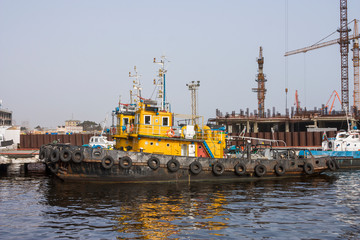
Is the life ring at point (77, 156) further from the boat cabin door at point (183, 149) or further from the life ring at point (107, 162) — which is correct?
the boat cabin door at point (183, 149)

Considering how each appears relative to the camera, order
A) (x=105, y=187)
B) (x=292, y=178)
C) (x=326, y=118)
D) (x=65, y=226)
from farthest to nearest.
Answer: (x=326, y=118), (x=292, y=178), (x=105, y=187), (x=65, y=226)

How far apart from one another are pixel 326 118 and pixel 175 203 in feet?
149

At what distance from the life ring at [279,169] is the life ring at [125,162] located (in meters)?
8.83

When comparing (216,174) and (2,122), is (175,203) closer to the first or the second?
(216,174)

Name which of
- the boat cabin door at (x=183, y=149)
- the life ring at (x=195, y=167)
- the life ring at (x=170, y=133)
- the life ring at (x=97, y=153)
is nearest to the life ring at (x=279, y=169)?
the life ring at (x=195, y=167)

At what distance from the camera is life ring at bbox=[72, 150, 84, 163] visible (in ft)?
59.8

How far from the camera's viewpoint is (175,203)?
47.9 feet

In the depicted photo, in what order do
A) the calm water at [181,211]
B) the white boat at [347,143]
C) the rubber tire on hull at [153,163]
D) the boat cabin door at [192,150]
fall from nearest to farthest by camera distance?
the calm water at [181,211]
the rubber tire on hull at [153,163]
the boat cabin door at [192,150]
the white boat at [347,143]

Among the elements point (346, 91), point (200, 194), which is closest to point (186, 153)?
point (200, 194)

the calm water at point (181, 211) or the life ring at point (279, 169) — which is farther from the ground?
the life ring at point (279, 169)

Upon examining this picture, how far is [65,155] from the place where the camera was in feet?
60.7

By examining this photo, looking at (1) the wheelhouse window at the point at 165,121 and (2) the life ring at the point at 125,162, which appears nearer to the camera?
(2) the life ring at the point at 125,162

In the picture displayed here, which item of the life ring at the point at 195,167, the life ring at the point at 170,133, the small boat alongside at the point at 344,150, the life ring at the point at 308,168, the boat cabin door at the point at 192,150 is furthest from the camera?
A: the small boat alongside at the point at 344,150

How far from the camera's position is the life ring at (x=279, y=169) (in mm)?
21169
